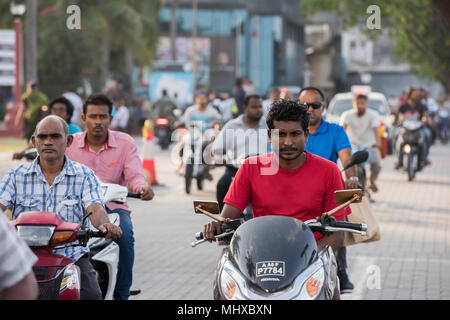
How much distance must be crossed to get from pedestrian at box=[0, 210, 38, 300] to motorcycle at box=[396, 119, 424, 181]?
643 inches

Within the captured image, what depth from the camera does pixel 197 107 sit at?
719 inches

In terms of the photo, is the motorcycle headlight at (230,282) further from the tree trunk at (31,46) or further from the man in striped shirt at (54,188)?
the tree trunk at (31,46)

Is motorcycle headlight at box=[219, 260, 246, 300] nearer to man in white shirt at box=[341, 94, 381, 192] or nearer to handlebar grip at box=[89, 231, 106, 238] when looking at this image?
handlebar grip at box=[89, 231, 106, 238]

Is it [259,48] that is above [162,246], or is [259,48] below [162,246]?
above

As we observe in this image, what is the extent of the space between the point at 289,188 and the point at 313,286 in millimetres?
908

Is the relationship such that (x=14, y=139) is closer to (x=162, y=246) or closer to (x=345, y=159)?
(x=162, y=246)

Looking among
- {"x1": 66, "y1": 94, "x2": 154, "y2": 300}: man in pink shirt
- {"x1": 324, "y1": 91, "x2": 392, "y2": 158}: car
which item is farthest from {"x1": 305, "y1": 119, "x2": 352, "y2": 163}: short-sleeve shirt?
{"x1": 324, "y1": 91, "x2": 392, "y2": 158}: car

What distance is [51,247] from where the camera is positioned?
4.49 meters

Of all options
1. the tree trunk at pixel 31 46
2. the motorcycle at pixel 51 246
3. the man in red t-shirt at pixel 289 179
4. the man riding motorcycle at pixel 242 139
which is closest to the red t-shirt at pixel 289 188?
the man in red t-shirt at pixel 289 179

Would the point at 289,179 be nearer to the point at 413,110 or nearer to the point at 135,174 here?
the point at 135,174

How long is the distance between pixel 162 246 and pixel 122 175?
3578 mm

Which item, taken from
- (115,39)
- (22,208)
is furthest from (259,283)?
(115,39)
